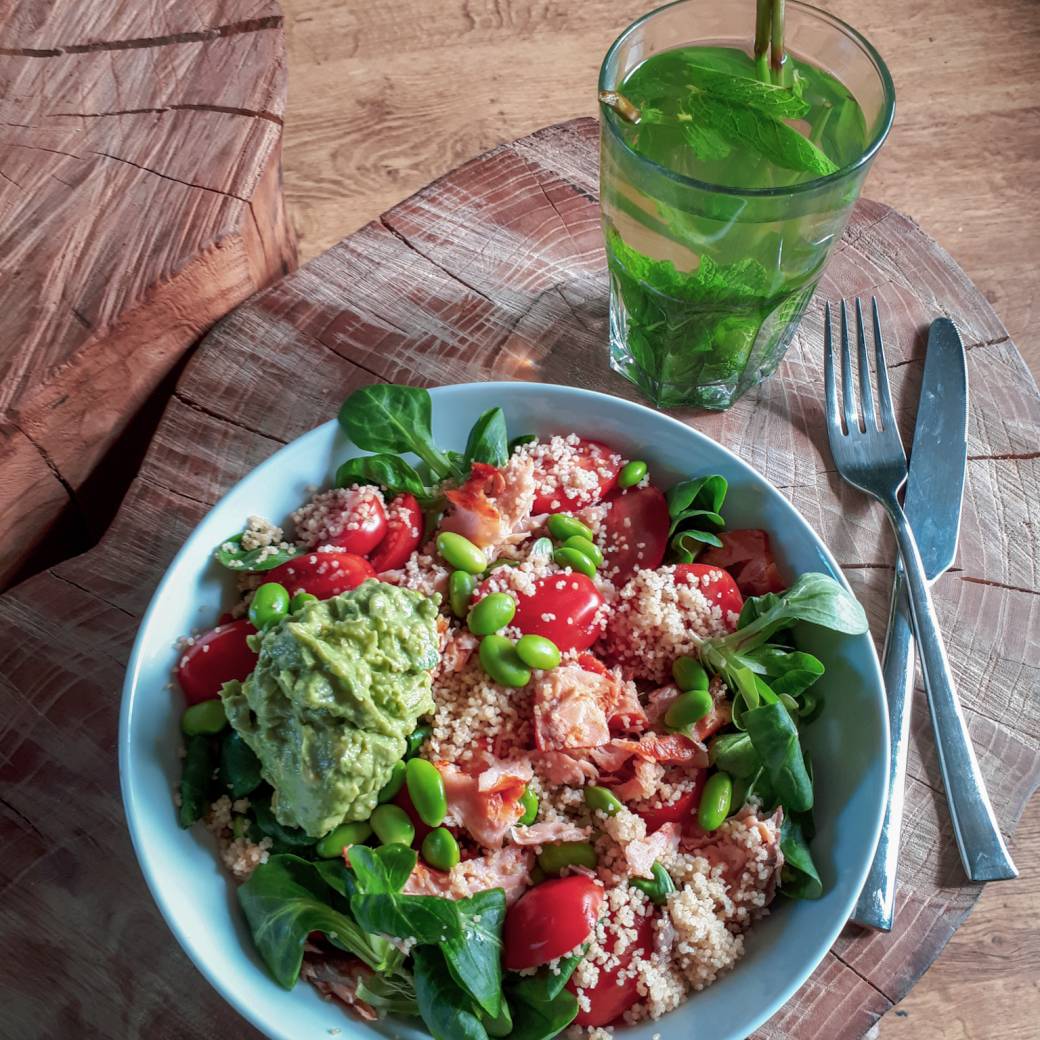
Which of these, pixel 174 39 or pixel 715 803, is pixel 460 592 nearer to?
pixel 715 803

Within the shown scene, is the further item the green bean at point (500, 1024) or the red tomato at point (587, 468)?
the red tomato at point (587, 468)

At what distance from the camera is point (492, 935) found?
53.2 inches

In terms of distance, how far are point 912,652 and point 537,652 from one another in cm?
76

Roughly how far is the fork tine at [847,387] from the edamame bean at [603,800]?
968mm

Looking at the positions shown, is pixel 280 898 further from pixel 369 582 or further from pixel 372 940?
pixel 369 582

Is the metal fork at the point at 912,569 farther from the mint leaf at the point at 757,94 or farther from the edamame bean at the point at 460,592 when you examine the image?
the edamame bean at the point at 460,592

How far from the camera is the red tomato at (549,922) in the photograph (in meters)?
1.34

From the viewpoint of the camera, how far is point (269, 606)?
1494 millimetres

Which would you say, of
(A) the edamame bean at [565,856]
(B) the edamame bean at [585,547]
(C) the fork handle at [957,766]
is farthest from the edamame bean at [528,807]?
(C) the fork handle at [957,766]

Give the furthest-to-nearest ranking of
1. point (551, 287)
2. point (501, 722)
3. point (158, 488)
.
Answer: point (551, 287) < point (158, 488) < point (501, 722)

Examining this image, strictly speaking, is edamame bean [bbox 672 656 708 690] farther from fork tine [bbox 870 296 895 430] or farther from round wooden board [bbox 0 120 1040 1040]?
fork tine [bbox 870 296 895 430]

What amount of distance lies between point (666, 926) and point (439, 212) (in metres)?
1.55

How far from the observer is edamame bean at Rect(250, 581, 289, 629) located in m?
1.49

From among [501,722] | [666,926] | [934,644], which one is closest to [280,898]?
[501,722]
